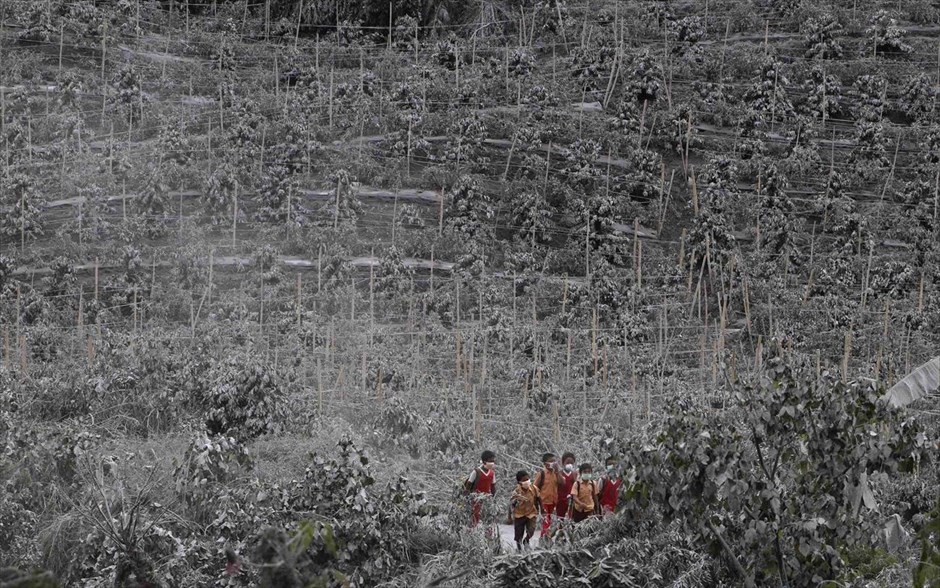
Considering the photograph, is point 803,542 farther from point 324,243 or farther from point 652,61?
point 652,61

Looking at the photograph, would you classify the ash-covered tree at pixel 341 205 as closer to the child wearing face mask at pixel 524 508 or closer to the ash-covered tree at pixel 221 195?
the ash-covered tree at pixel 221 195

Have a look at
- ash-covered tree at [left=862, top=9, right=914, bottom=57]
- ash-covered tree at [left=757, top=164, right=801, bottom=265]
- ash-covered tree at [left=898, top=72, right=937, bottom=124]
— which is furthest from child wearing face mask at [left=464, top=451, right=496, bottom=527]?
ash-covered tree at [left=862, top=9, right=914, bottom=57]

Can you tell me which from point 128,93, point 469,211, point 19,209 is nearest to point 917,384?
point 469,211

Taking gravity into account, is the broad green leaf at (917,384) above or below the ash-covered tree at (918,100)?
below

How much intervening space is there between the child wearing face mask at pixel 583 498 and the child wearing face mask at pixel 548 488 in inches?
5.4

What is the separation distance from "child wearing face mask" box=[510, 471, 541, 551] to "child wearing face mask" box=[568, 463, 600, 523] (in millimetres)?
324

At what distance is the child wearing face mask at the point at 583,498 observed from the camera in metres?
10.5

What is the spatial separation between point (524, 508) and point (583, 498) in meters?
0.61

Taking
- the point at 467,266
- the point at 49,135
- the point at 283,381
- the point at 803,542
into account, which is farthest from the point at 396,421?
the point at 49,135

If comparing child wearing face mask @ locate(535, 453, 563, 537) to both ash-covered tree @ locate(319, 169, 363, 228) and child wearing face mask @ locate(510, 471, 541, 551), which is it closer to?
child wearing face mask @ locate(510, 471, 541, 551)

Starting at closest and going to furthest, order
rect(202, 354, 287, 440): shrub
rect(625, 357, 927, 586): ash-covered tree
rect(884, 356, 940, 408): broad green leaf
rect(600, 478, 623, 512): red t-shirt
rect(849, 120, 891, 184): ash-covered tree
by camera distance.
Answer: rect(625, 357, 927, 586): ash-covered tree → rect(884, 356, 940, 408): broad green leaf → rect(600, 478, 623, 512): red t-shirt → rect(202, 354, 287, 440): shrub → rect(849, 120, 891, 184): ash-covered tree

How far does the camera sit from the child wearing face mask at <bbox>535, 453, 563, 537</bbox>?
409 inches

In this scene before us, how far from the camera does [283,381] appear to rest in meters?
13.9

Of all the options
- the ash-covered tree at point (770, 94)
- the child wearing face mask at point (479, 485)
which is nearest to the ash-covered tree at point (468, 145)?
the ash-covered tree at point (770, 94)
